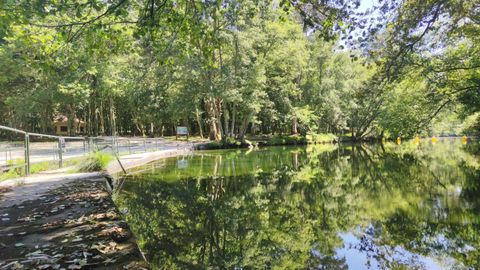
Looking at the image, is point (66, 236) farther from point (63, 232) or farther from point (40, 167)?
point (40, 167)

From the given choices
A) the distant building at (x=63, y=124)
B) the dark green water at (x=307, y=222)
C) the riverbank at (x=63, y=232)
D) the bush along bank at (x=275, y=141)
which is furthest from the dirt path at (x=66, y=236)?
the distant building at (x=63, y=124)

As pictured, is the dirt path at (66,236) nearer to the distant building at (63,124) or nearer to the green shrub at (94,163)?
the green shrub at (94,163)

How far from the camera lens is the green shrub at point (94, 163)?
468 inches

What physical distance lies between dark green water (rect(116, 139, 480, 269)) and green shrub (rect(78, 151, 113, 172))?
3.55 feet

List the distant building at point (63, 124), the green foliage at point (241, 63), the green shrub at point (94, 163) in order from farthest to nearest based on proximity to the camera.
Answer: the distant building at point (63, 124), the green shrub at point (94, 163), the green foliage at point (241, 63)

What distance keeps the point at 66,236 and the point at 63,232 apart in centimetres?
21

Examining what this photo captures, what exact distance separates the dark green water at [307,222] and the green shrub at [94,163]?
3.55 ft

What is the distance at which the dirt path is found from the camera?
3.33 meters

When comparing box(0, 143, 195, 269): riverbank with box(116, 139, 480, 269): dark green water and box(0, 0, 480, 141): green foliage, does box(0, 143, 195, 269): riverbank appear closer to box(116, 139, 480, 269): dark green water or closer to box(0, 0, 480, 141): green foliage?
box(116, 139, 480, 269): dark green water

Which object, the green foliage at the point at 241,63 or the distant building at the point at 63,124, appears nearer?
the green foliage at the point at 241,63

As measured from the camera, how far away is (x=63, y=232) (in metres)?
4.34

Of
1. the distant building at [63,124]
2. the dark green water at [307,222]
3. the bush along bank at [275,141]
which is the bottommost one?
the dark green water at [307,222]

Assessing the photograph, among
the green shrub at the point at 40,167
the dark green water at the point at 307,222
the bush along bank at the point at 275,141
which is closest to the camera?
the dark green water at the point at 307,222

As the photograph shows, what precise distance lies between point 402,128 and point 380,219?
1138 centimetres
